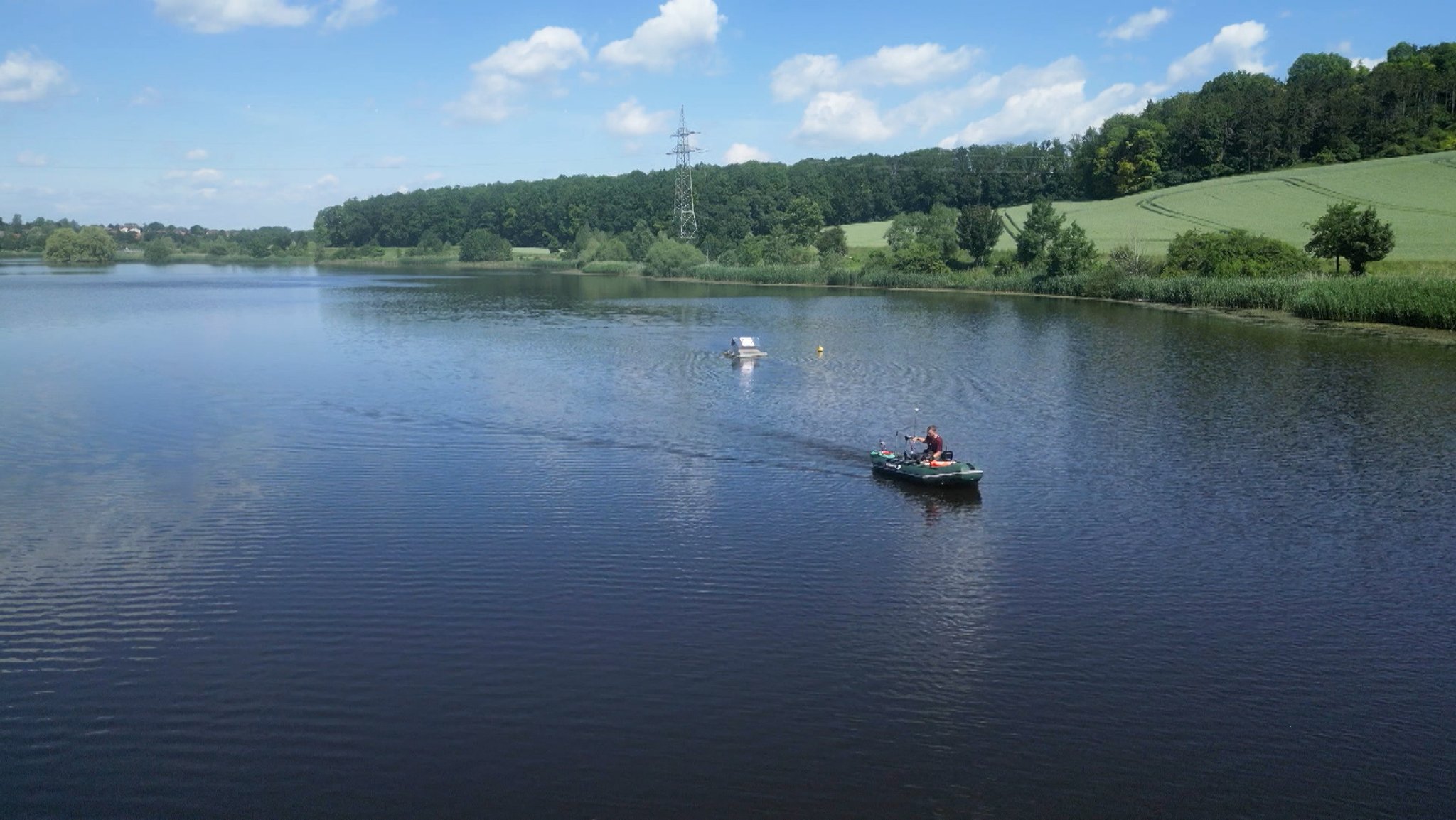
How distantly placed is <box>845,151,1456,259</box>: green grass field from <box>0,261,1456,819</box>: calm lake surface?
4882cm

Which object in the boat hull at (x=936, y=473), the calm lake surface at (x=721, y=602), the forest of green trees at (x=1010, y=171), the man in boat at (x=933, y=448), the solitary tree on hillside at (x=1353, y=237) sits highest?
the forest of green trees at (x=1010, y=171)

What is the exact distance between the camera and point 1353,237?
222 feet

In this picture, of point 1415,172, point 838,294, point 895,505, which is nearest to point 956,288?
point 838,294

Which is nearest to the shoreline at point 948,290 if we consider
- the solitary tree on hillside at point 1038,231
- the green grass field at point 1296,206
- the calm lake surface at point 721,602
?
the solitary tree on hillside at point 1038,231

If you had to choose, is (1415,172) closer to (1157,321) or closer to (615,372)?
(1157,321)

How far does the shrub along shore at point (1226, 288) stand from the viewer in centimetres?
5572

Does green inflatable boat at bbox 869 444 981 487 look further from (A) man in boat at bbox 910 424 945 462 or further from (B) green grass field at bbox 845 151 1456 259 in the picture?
(B) green grass field at bbox 845 151 1456 259

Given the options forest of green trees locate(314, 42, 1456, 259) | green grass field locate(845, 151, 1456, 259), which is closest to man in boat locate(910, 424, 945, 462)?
green grass field locate(845, 151, 1456, 259)

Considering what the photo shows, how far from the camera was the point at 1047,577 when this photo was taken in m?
20.0

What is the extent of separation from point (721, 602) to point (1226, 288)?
205ft

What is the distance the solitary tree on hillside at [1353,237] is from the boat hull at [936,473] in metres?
54.7

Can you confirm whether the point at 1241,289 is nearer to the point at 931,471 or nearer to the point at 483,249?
the point at 931,471

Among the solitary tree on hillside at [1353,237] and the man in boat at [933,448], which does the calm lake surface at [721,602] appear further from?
the solitary tree on hillside at [1353,237]

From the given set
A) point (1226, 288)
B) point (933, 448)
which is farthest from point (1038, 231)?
point (933, 448)
